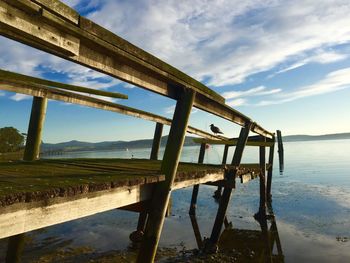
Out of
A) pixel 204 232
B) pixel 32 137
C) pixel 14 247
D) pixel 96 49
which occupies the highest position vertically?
pixel 96 49

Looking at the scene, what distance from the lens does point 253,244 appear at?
8820 mm

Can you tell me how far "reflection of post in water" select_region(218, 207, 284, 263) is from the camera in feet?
25.4

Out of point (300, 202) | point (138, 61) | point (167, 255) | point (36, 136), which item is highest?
point (138, 61)

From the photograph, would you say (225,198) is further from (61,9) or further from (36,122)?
(61,9)

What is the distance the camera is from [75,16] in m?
2.23

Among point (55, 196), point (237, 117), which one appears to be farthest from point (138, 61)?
point (237, 117)

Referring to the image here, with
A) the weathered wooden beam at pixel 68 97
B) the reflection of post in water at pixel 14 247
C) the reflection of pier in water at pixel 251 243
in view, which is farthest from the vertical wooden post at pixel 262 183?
the reflection of post in water at pixel 14 247

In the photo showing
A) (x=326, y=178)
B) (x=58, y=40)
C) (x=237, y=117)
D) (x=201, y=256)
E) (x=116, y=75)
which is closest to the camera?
(x=58, y=40)

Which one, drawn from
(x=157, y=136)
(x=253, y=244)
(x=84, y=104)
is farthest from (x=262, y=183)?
(x=84, y=104)

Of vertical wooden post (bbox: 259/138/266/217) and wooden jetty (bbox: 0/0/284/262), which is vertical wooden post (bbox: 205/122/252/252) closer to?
wooden jetty (bbox: 0/0/284/262)

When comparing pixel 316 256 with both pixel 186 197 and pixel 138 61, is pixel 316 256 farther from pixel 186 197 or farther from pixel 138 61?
pixel 186 197

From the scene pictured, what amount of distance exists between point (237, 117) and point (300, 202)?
10.9 metres

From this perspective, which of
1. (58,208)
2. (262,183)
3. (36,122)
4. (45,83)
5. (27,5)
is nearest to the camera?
(27,5)

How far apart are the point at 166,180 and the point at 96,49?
185cm
